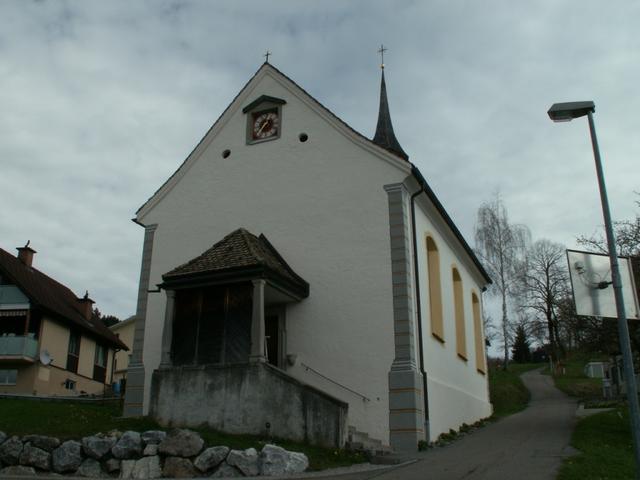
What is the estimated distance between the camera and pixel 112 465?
1125 cm

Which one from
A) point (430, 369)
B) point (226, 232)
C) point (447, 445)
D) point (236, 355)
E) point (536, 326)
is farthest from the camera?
point (536, 326)

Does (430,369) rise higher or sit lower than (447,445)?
higher

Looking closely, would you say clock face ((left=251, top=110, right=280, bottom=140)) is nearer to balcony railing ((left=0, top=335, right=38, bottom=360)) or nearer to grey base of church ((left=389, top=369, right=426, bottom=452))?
grey base of church ((left=389, top=369, right=426, bottom=452))

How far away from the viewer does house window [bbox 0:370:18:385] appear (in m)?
28.9

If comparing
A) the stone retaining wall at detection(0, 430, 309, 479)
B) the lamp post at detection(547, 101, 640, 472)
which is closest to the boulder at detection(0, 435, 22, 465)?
the stone retaining wall at detection(0, 430, 309, 479)

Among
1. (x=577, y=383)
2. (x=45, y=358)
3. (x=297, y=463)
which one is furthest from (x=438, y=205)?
(x=577, y=383)

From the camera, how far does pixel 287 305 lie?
1634 centimetres

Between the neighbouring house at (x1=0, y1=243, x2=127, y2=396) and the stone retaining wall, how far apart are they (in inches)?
723

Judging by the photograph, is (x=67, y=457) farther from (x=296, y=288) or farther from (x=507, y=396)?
(x=507, y=396)

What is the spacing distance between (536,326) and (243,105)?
31.6 metres

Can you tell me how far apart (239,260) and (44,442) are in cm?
544

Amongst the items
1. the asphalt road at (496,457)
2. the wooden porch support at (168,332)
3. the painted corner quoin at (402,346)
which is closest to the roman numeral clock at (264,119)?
the painted corner quoin at (402,346)

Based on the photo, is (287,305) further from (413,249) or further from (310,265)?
(413,249)

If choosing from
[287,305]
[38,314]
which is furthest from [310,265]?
[38,314]
